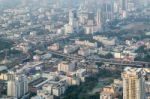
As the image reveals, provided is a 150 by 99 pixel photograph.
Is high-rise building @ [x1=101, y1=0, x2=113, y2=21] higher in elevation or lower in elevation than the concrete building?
higher

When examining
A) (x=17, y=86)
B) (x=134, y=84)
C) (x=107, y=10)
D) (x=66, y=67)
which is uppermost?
(x=107, y=10)

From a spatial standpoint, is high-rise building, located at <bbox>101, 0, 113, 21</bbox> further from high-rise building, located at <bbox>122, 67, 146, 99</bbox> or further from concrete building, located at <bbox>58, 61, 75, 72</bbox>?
high-rise building, located at <bbox>122, 67, 146, 99</bbox>

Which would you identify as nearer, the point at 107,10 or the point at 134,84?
the point at 134,84

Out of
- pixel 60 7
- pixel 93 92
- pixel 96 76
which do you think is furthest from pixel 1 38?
pixel 60 7

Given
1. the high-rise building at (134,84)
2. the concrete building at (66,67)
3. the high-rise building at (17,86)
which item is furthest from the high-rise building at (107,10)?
the high-rise building at (134,84)

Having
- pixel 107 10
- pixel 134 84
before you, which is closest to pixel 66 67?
pixel 134 84

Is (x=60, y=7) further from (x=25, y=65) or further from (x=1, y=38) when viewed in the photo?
(x=25, y=65)

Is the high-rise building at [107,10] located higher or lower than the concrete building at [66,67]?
higher

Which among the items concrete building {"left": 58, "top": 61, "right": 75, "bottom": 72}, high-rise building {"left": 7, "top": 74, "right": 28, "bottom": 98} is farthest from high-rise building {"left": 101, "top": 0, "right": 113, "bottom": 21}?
high-rise building {"left": 7, "top": 74, "right": 28, "bottom": 98}

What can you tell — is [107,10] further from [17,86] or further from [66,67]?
[17,86]

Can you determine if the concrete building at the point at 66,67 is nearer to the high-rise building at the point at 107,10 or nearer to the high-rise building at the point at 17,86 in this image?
the high-rise building at the point at 17,86
